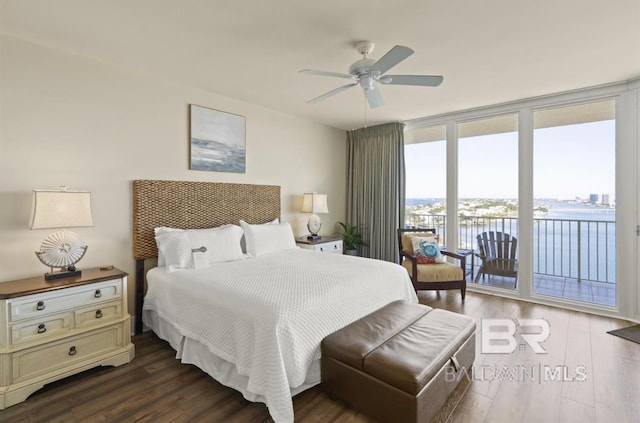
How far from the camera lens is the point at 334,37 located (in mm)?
2301

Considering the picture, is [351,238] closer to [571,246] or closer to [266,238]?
[266,238]

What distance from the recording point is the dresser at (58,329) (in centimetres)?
191

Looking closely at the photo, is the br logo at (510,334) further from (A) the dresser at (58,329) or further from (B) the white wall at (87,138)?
(B) the white wall at (87,138)

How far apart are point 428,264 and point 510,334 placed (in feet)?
4.10

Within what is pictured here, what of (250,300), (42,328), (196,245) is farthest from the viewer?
(196,245)

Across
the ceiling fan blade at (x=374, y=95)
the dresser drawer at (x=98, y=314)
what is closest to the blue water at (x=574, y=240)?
the ceiling fan blade at (x=374, y=95)

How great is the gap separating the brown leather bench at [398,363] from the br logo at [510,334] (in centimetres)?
60

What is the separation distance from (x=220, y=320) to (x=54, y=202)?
152 cm

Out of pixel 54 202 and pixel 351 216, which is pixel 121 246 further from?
pixel 351 216

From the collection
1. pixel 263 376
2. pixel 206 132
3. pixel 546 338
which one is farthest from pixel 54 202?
pixel 546 338

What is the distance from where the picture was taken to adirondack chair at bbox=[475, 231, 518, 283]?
4.07 meters

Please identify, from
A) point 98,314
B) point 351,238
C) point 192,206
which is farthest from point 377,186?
point 98,314

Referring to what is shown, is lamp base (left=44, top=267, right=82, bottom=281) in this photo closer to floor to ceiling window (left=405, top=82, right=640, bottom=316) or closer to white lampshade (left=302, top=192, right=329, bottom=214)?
white lampshade (left=302, top=192, right=329, bottom=214)

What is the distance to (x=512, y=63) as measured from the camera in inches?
108
